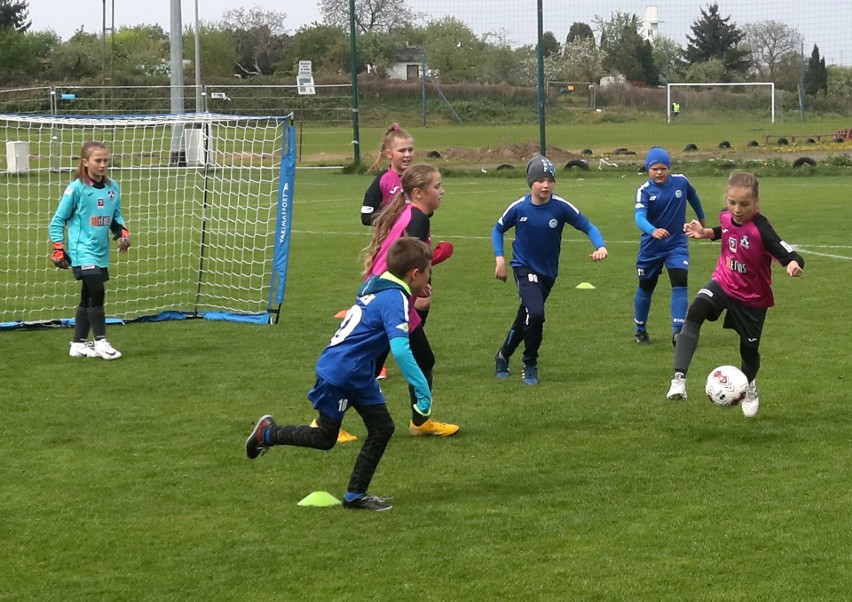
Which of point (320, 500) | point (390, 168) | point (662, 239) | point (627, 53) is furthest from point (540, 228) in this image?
point (627, 53)

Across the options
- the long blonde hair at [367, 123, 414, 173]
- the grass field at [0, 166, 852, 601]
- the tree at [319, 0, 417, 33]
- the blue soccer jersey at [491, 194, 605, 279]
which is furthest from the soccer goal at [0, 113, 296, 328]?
the tree at [319, 0, 417, 33]

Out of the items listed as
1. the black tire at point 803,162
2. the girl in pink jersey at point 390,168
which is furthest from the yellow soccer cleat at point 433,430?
the black tire at point 803,162

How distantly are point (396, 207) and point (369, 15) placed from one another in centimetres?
6784

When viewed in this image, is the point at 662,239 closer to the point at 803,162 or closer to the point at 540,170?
the point at 540,170

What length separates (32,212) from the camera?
78.3 feet

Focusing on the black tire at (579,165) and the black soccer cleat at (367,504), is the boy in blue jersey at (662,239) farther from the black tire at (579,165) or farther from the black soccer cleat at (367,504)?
the black tire at (579,165)

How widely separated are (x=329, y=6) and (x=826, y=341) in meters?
63.3

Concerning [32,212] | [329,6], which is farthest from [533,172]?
[329,6]

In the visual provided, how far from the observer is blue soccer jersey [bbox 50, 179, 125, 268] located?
434 inches

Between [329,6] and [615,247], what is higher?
[329,6]

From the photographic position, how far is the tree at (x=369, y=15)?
67.0m

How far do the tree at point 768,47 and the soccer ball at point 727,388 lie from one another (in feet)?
126

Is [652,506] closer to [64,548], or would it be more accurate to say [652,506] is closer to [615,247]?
[64,548]

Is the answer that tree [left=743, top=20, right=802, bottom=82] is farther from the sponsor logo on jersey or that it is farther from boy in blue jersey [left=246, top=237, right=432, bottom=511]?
boy in blue jersey [left=246, top=237, right=432, bottom=511]
